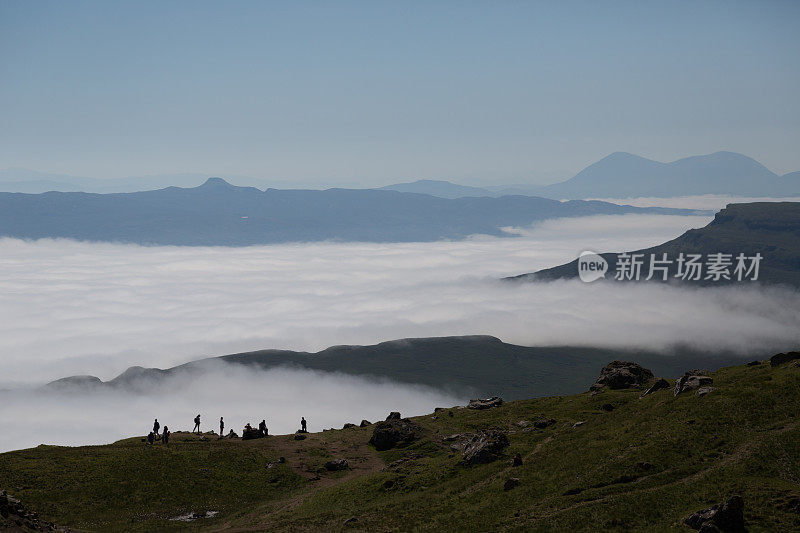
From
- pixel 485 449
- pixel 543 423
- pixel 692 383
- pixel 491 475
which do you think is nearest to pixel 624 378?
pixel 543 423

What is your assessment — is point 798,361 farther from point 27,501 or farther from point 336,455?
point 27,501

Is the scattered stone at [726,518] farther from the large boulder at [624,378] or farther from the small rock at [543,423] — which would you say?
the large boulder at [624,378]

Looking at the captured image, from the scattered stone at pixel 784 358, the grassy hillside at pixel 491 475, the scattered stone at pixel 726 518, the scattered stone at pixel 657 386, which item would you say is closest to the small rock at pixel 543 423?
the grassy hillside at pixel 491 475

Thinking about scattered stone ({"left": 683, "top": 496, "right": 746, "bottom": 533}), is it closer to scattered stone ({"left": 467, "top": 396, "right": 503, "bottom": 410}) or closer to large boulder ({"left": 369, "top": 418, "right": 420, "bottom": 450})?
large boulder ({"left": 369, "top": 418, "right": 420, "bottom": 450})

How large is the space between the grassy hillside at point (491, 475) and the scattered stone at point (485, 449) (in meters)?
1.07

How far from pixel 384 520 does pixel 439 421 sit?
50261mm

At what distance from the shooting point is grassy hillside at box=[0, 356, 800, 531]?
5662 centimetres

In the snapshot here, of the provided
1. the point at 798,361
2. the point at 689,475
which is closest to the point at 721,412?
the point at 689,475

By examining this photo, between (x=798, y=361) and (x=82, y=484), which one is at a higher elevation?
(x=798, y=361)

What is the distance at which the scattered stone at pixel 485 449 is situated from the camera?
79.9 m

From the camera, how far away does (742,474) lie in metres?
57.3

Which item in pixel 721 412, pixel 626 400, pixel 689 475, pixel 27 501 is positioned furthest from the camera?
pixel 626 400

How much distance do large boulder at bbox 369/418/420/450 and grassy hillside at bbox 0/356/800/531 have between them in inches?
62.4

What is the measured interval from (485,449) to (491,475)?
6776mm
